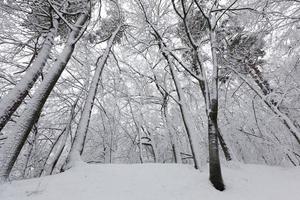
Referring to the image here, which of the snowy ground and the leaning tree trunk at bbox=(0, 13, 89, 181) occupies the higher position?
the leaning tree trunk at bbox=(0, 13, 89, 181)

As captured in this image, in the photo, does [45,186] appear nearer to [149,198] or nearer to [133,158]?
[149,198]

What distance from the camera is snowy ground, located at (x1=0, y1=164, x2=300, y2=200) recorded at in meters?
3.67

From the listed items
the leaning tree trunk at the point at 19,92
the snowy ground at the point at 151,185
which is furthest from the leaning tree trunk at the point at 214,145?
the leaning tree trunk at the point at 19,92

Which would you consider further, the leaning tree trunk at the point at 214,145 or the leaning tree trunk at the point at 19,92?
the leaning tree trunk at the point at 214,145

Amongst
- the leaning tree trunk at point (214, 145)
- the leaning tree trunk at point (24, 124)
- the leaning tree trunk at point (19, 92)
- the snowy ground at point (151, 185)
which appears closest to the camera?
the snowy ground at point (151, 185)

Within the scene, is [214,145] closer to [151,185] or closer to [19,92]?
[151,185]

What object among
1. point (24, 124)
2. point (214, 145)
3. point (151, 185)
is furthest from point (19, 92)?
point (214, 145)

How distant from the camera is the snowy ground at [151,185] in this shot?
3672 mm

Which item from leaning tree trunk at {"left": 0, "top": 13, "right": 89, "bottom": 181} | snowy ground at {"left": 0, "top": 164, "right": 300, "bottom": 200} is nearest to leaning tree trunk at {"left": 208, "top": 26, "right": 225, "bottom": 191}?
snowy ground at {"left": 0, "top": 164, "right": 300, "bottom": 200}

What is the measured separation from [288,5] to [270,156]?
1141 cm

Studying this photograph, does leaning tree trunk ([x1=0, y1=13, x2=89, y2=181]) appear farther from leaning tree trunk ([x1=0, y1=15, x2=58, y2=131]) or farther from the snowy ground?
the snowy ground

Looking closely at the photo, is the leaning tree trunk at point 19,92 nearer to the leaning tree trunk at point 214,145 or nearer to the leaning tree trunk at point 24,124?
the leaning tree trunk at point 24,124

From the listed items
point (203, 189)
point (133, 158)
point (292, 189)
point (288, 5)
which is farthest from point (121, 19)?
point (133, 158)

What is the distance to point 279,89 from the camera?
21.9 ft
